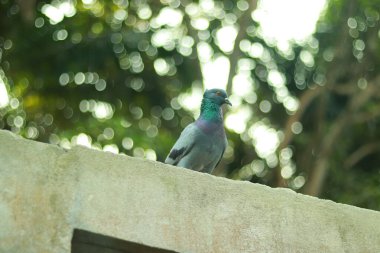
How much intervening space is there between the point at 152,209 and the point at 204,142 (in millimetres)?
1783

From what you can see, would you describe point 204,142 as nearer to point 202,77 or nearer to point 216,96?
point 216,96

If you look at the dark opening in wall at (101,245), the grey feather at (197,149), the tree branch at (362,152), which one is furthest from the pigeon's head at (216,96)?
the tree branch at (362,152)

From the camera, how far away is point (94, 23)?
13969 millimetres

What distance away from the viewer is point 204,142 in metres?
5.68

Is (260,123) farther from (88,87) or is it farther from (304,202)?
(304,202)

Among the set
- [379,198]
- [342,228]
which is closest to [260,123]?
[379,198]

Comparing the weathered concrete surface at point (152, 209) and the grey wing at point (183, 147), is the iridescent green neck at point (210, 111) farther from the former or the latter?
the weathered concrete surface at point (152, 209)

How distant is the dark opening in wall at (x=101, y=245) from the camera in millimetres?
3832

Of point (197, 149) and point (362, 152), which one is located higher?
point (197, 149)

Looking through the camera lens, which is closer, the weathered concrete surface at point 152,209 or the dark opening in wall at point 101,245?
the weathered concrete surface at point 152,209

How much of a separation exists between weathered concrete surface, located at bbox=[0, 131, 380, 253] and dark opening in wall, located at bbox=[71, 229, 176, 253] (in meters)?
0.04

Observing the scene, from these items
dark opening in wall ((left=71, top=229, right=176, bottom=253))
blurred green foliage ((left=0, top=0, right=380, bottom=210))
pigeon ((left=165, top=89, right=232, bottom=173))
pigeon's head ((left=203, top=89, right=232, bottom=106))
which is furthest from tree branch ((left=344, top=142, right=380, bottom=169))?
dark opening in wall ((left=71, top=229, right=176, bottom=253))

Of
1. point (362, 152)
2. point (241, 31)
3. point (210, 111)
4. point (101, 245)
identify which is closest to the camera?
point (101, 245)

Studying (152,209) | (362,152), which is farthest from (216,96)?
(362,152)
